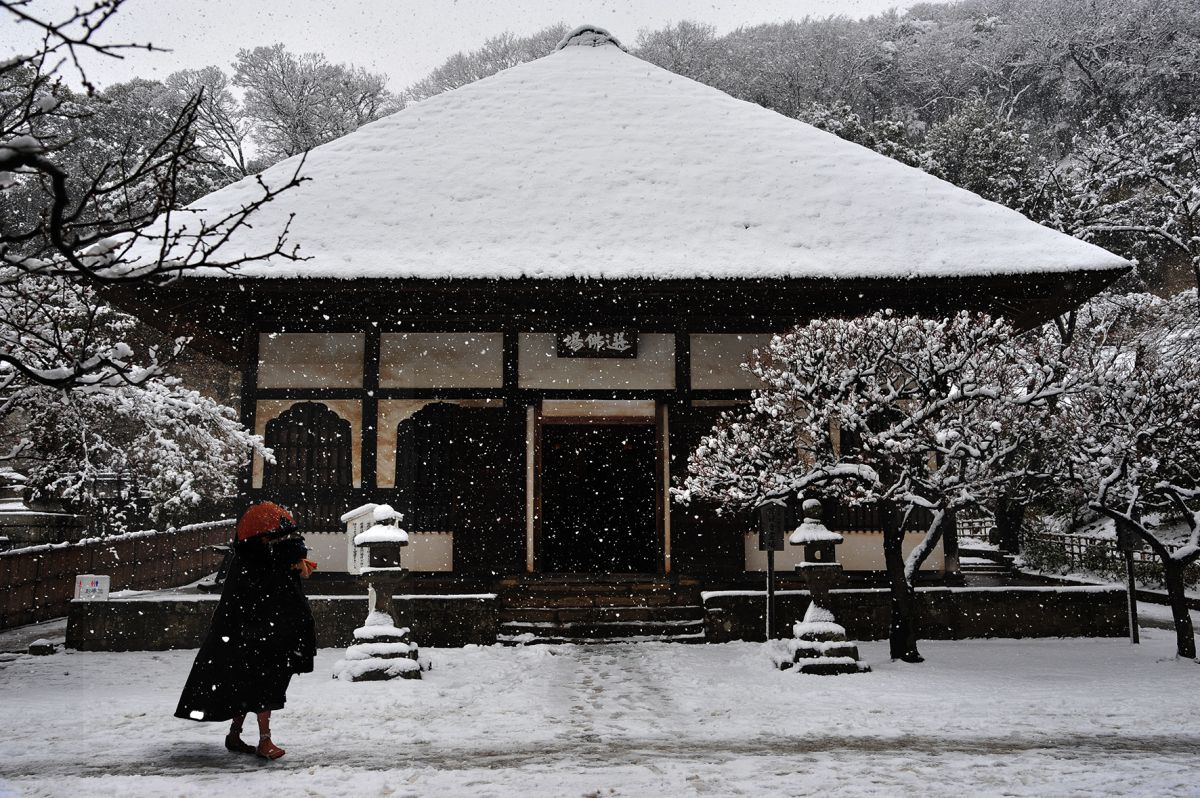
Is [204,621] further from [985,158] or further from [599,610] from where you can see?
[985,158]

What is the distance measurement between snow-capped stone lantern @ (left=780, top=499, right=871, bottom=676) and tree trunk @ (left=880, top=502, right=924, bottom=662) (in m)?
0.62

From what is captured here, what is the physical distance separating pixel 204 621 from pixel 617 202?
7.38 m

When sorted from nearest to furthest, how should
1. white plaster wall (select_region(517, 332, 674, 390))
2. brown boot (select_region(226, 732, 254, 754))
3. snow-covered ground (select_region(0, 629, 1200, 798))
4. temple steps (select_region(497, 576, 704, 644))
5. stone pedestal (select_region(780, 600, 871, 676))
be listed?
snow-covered ground (select_region(0, 629, 1200, 798)), brown boot (select_region(226, 732, 254, 754)), stone pedestal (select_region(780, 600, 871, 676)), temple steps (select_region(497, 576, 704, 644)), white plaster wall (select_region(517, 332, 674, 390))

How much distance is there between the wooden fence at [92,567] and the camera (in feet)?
36.8

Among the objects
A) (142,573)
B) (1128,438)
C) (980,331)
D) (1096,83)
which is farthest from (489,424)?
(1096,83)

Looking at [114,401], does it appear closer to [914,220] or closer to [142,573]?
[142,573]

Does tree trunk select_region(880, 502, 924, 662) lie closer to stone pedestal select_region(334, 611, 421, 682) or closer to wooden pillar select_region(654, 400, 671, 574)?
wooden pillar select_region(654, 400, 671, 574)

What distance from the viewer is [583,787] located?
15.1ft

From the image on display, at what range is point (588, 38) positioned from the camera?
1698cm

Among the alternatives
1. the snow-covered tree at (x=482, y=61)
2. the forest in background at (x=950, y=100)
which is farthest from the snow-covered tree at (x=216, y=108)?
the snow-covered tree at (x=482, y=61)

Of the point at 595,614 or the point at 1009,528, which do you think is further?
the point at 1009,528

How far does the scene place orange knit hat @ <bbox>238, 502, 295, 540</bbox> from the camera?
5055 millimetres

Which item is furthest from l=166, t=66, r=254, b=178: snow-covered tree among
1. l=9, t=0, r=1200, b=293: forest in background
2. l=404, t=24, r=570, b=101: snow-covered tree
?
l=404, t=24, r=570, b=101: snow-covered tree

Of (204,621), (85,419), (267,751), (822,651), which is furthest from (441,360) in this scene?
(267,751)
